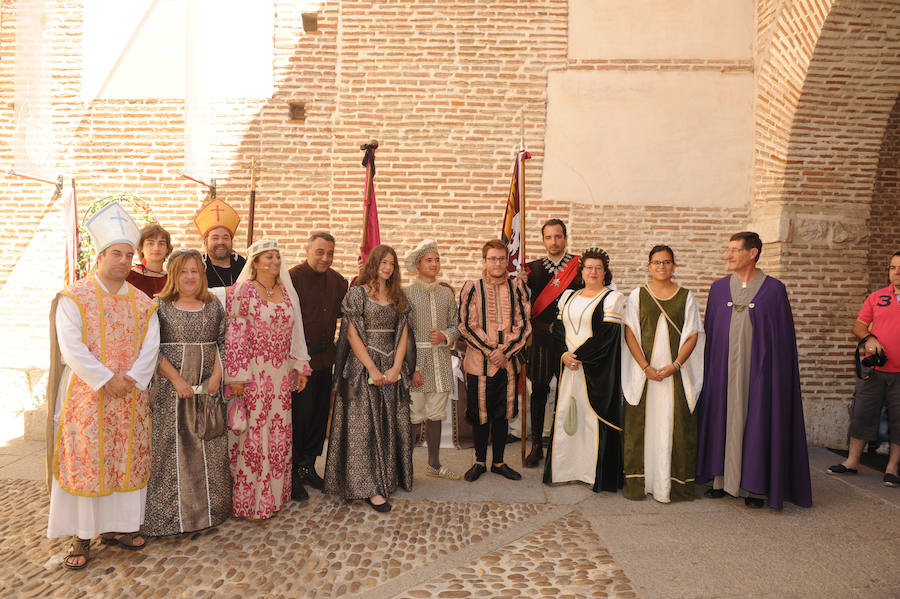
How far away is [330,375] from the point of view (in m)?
4.10

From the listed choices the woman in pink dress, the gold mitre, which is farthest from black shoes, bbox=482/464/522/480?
the gold mitre

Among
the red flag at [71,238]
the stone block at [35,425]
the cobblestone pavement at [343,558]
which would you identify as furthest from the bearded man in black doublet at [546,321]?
the stone block at [35,425]

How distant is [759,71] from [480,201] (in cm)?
325

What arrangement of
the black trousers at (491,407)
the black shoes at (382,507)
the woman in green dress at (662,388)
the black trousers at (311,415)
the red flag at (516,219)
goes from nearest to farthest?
the black shoes at (382,507), the woman in green dress at (662,388), the black trousers at (311,415), the black trousers at (491,407), the red flag at (516,219)

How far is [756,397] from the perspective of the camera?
3.71 metres

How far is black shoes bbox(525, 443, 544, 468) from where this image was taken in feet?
14.9

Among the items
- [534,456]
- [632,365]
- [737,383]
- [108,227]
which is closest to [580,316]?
[632,365]

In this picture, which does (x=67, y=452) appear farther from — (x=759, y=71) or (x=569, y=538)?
(x=759, y=71)

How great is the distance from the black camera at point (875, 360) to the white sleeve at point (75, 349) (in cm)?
547

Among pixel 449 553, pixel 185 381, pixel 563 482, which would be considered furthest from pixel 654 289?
pixel 185 381

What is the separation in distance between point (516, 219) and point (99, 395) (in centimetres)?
346

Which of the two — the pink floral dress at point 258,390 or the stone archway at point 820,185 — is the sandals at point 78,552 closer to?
the pink floral dress at point 258,390

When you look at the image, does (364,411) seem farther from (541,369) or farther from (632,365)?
(632,365)

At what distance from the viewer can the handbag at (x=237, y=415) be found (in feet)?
10.8
